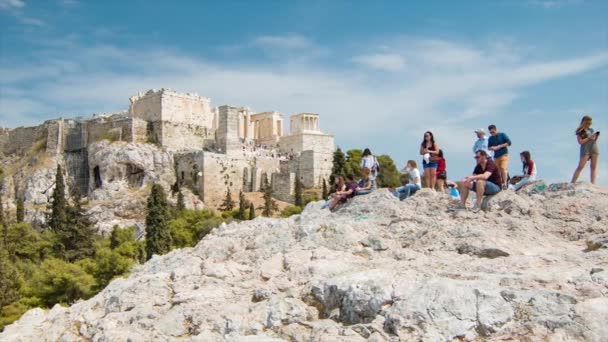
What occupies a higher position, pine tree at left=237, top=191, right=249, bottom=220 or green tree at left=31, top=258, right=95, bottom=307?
pine tree at left=237, top=191, right=249, bottom=220

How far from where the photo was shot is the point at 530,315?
30.9 feet

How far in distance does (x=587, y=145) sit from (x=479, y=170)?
2.23m

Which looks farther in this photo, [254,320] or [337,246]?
[337,246]

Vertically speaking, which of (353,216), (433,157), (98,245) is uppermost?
(433,157)

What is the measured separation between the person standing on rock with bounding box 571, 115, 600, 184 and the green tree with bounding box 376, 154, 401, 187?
45.8 metres

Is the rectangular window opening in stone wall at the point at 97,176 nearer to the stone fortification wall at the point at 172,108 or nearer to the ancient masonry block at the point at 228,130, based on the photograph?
the stone fortification wall at the point at 172,108

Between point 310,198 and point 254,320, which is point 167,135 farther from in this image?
point 254,320

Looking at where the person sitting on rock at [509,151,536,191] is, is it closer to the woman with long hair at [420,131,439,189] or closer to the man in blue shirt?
the man in blue shirt

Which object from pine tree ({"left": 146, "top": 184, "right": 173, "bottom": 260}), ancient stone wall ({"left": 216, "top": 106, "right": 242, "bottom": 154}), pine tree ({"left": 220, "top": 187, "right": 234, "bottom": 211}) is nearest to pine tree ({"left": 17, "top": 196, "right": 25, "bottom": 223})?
pine tree ({"left": 220, "top": 187, "right": 234, "bottom": 211})

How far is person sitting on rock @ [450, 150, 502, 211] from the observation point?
13.2 m

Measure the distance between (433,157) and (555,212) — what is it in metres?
3.16

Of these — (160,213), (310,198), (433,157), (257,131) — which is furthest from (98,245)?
(433,157)

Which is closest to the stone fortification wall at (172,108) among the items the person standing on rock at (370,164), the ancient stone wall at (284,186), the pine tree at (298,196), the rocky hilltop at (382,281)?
the ancient stone wall at (284,186)

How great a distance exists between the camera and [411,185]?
1538 centimetres
